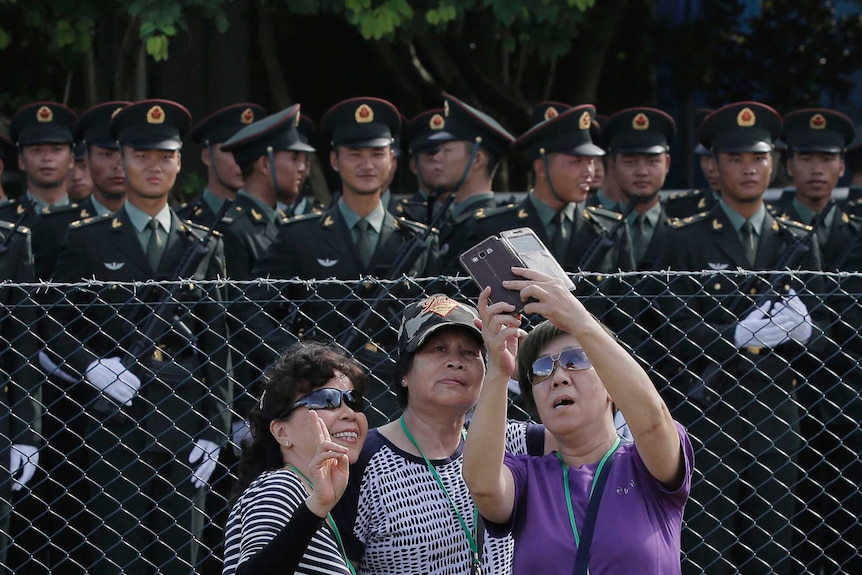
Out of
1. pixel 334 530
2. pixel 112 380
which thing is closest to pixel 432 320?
pixel 334 530

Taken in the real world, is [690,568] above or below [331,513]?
below

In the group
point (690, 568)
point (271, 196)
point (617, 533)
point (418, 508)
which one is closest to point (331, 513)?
point (418, 508)

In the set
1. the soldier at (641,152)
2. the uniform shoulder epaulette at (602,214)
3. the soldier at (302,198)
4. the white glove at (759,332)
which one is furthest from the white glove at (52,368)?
the soldier at (641,152)

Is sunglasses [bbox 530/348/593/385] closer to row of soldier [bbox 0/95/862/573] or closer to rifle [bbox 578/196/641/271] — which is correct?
row of soldier [bbox 0/95/862/573]

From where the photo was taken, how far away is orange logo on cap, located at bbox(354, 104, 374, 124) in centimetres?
627

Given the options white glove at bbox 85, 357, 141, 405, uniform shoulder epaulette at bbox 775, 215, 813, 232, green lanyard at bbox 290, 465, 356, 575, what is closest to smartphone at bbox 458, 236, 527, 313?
green lanyard at bbox 290, 465, 356, 575

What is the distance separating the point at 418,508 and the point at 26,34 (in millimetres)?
6754

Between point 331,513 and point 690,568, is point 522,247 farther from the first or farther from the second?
point 690,568

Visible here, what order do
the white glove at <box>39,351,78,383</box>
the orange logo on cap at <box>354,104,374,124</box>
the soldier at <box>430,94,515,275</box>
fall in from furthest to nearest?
the soldier at <box>430,94,515,275</box> < the orange logo on cap at <box>354,104,374,124</box> < the white glove at <box>39,351,78,383</box>

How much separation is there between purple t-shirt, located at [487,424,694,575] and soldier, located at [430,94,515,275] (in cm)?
350

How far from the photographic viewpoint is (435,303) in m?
3.66

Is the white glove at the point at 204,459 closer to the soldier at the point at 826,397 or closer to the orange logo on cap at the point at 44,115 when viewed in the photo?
the soldier at the point at 826,397

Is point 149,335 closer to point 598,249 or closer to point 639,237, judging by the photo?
point 598,249

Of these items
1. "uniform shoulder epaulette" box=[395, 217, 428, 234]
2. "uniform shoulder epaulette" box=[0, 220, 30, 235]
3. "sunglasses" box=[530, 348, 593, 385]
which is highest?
"sunglasses" box=[530, 348, 593, 385]
